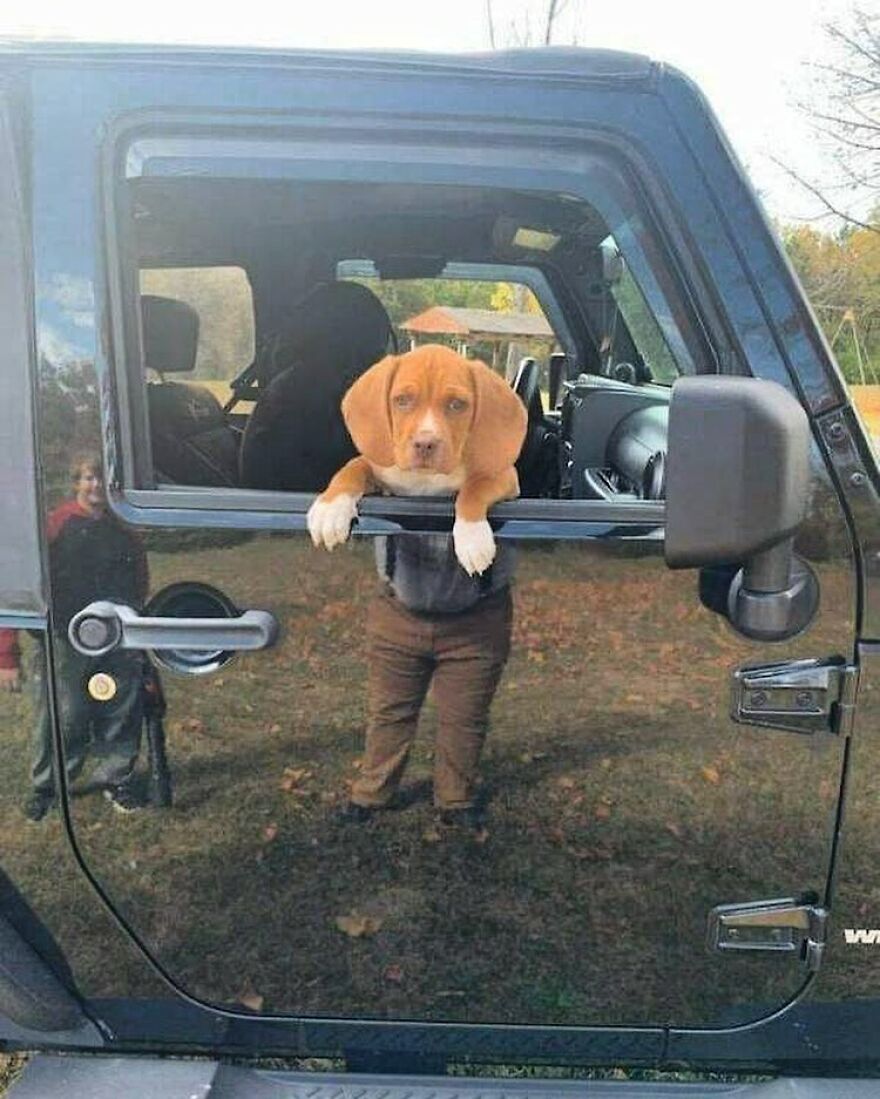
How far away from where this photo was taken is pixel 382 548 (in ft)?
5.03

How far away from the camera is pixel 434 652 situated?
1566mm

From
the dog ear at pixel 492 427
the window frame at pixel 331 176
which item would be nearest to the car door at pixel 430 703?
the window frame at pixel 331 176

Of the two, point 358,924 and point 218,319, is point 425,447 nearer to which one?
point 218,319

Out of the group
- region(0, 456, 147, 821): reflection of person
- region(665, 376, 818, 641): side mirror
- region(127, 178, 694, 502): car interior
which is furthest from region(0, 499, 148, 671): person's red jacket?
region(665, 376, 818, 641): side mirror

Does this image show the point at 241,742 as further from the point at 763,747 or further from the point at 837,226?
the point at 837,226

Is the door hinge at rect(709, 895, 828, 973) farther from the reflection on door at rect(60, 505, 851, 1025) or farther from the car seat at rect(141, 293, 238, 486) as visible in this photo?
the car seat at rect(141, 293, 238, 486)

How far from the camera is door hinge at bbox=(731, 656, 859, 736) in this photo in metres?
1.54

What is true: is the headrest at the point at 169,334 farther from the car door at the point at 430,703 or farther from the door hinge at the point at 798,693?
the door hinge at the point at 798,693

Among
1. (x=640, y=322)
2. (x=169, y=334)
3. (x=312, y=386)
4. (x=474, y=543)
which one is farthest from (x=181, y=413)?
(x=640, y=322)

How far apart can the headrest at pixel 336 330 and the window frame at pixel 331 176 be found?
0.31 meters

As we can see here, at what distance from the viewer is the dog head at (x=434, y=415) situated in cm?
158

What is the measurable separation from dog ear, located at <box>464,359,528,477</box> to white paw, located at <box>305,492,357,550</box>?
226 millimetres

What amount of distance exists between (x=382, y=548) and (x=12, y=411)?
615mm

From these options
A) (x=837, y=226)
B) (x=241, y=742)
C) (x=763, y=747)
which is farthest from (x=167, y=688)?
(x=837, y=226)
